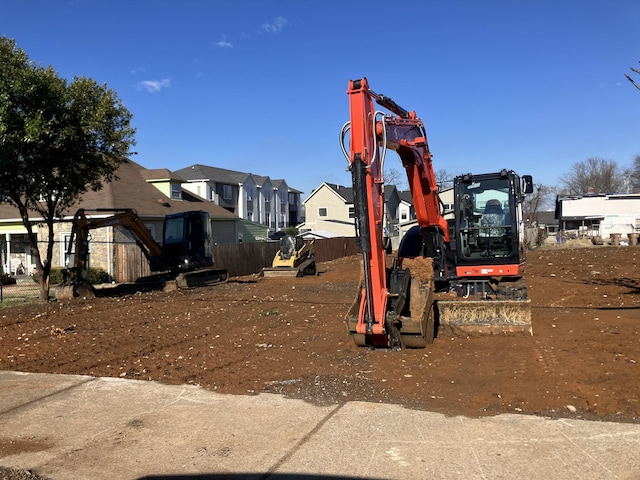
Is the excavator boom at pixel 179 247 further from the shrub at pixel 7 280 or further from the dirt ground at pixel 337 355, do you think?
the shrub at pixel 7 280

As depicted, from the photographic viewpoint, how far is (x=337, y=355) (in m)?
8.62

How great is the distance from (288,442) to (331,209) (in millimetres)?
62715

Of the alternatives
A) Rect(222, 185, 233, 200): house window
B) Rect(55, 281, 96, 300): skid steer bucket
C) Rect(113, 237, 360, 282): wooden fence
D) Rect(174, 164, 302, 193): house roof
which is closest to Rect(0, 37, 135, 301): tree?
Rect(55, 281, 96, 300): skid steer bucket

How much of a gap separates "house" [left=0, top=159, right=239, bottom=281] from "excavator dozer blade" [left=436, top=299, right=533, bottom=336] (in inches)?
642

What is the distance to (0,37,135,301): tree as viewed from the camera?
15219 millimetres

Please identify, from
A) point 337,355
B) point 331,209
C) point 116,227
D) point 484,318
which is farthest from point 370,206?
point 331,209

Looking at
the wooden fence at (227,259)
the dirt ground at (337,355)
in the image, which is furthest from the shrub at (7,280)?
the dirt ground at (337,355)

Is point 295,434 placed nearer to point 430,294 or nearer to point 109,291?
point 430,294

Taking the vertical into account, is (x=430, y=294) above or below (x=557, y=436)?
above

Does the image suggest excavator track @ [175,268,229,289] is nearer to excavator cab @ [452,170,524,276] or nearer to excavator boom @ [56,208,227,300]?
excavator boom @ [56,208,227,300]

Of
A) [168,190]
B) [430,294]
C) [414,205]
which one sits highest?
[168,190]

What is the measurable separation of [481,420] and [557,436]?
76 cm

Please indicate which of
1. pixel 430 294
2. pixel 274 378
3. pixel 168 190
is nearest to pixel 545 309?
pixel 430 294

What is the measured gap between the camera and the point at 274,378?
7.57 meters
